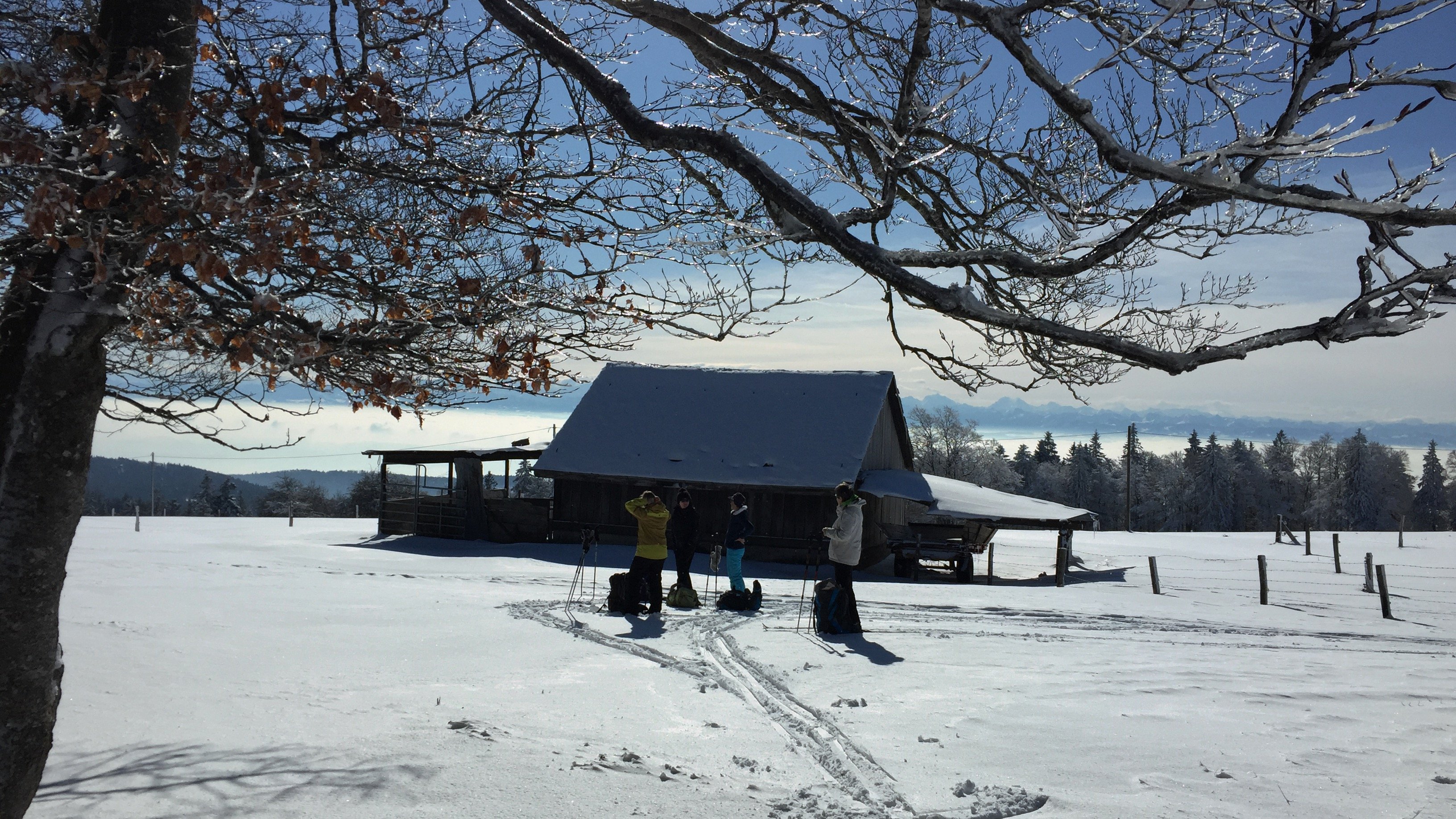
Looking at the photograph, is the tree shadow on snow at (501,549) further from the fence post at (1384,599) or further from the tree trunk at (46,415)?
the tree trunk at (46,415)

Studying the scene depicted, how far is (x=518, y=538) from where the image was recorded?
27141 millimetres

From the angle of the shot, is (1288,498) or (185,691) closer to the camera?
(185,691)

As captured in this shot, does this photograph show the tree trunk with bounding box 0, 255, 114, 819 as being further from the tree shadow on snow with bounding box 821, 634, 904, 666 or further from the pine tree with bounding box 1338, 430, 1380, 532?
the pine tree with bounding box 1338, 430, 1380, 532

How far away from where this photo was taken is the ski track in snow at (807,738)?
16.4 ft

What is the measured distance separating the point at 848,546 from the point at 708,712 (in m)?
4.34

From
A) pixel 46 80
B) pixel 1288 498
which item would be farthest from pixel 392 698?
pixel 1288 498

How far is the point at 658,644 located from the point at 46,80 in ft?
26.1

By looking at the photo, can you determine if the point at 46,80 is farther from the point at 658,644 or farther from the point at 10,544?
the point at 658,644

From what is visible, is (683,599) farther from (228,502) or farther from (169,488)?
(169,488)

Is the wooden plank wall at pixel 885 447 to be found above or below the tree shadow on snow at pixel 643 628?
above

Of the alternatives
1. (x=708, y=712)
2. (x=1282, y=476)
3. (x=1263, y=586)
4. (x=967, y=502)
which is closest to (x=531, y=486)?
(x=967, y=502)

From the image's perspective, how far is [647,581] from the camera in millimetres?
12039

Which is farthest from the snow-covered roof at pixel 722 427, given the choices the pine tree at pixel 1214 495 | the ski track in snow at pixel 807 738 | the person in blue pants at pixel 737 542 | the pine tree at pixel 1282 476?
the pine tree at pixel 1282 476

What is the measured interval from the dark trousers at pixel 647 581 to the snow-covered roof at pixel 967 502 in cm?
1271
